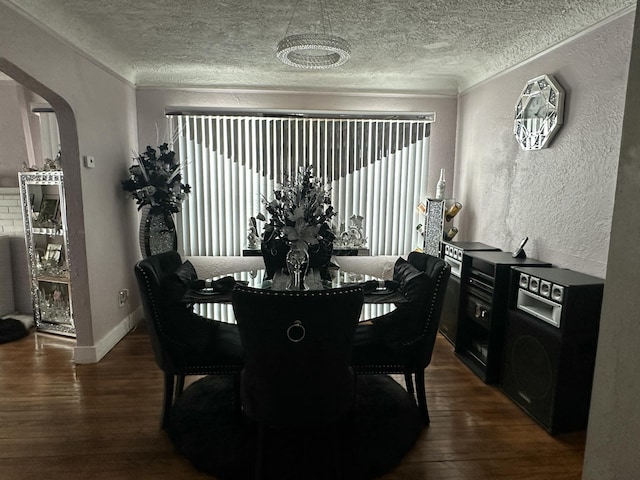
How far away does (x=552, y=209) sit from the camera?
280 centimetres

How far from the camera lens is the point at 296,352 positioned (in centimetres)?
154

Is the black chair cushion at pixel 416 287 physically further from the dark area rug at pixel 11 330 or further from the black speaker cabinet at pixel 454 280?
the dark area rug at pixel 11 330

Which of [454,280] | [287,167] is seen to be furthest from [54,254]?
[454,280]

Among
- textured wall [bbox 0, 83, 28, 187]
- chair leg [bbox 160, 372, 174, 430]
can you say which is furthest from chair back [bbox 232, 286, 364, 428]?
textured wall [bbox 0, 83, 28, 187]

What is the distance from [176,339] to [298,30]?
228 centimetres

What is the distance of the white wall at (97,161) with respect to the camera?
7.97 ft

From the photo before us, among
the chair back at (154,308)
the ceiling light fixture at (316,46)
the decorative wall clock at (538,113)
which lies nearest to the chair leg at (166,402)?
the chair back at (154,308)

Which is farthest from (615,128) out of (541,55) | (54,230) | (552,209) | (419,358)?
(54,230)

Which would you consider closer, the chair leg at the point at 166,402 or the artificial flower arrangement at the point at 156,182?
the chair leg at the point at 166,402

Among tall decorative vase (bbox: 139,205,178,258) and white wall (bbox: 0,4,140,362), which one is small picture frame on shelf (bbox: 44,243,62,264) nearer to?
white wall (bbox: 0,4,140,362)

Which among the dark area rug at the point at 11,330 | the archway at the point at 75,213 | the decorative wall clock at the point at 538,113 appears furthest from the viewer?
the dark area rug at the point at 11,330

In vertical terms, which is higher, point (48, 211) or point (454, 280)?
point (48, 211)

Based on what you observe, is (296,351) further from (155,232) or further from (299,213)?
(155,232)

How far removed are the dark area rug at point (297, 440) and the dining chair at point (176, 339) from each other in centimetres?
24
